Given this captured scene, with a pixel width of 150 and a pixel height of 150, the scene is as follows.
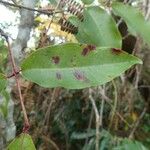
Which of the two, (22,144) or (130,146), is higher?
(22,144)

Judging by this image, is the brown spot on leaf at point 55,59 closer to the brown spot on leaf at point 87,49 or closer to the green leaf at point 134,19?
the brown spot on leaf at point 87,49

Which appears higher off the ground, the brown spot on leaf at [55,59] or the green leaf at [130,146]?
the brown spot on leaf at [55,59]

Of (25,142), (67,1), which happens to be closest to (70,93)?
(67,1)

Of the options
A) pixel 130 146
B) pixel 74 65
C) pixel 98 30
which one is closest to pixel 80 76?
pixel 74 65

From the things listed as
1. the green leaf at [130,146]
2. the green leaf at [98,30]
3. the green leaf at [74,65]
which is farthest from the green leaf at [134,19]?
Answer: the green leaf at [130,146]

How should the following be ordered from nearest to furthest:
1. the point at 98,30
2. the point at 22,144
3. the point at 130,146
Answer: the point at 22,144
the point at 98,30
the point at 130,146

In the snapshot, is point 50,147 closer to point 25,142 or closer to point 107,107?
point 107,107

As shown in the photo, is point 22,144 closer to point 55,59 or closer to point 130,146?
point 55,59
